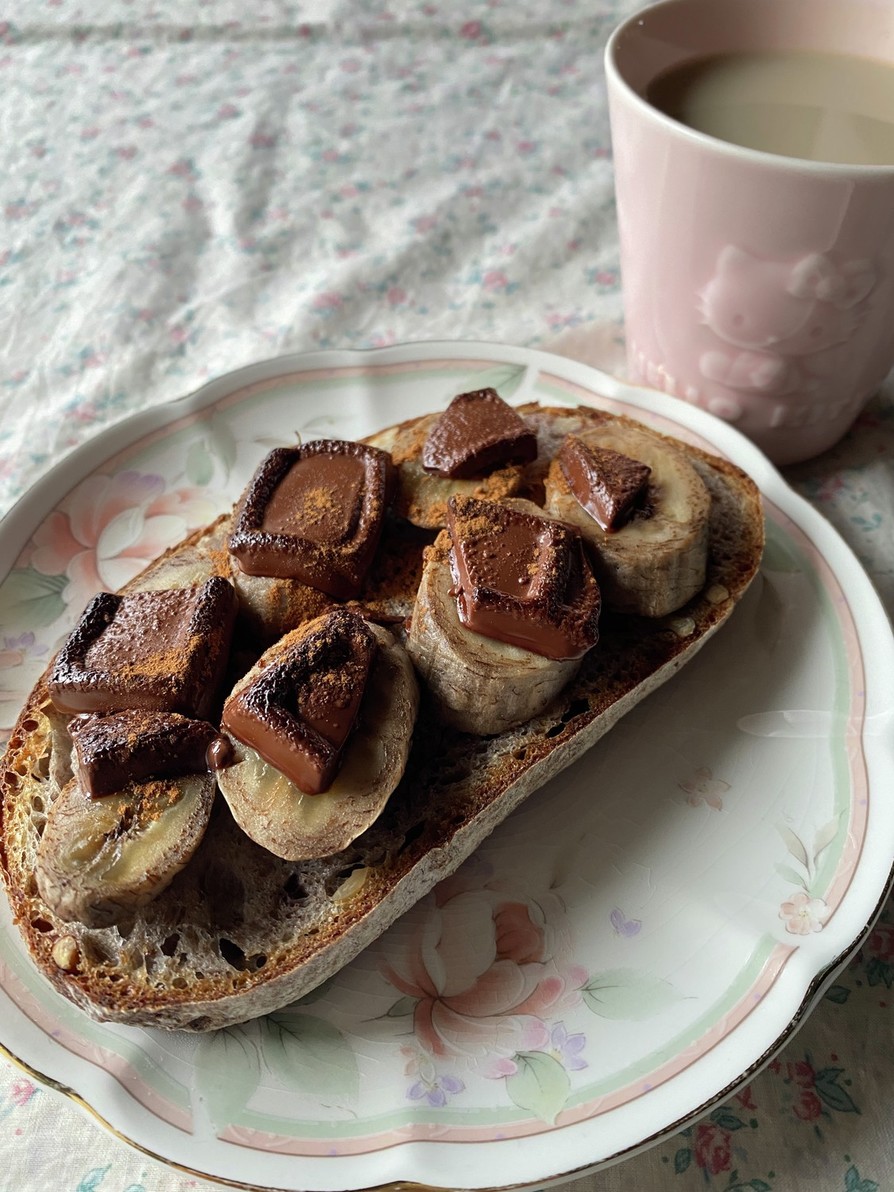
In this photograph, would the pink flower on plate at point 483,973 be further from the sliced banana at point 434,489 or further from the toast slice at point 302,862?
the sliced banana at point 434,489

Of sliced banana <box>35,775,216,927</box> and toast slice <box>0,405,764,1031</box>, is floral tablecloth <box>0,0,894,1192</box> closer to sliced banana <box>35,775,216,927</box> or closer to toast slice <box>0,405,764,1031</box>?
toast slice <box>0,405,764,1031</box>

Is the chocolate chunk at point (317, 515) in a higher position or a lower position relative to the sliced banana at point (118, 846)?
higher

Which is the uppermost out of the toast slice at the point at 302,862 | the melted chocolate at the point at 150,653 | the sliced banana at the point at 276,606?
the melted chocolate at the point at 150,653

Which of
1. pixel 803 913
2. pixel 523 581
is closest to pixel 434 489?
pixel 523 581

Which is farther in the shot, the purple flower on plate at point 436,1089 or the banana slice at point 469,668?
the banana slice at point 469,668

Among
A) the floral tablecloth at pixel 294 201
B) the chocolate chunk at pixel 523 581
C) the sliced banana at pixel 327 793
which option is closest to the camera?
the sliced banana at pixel 327 793

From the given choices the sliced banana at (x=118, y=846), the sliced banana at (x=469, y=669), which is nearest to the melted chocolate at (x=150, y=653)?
the sliced banana at (x=118, y=846)

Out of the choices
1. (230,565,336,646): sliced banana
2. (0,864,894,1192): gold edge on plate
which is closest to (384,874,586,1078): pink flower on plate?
(0,864,894,1192): gold edge on plate
